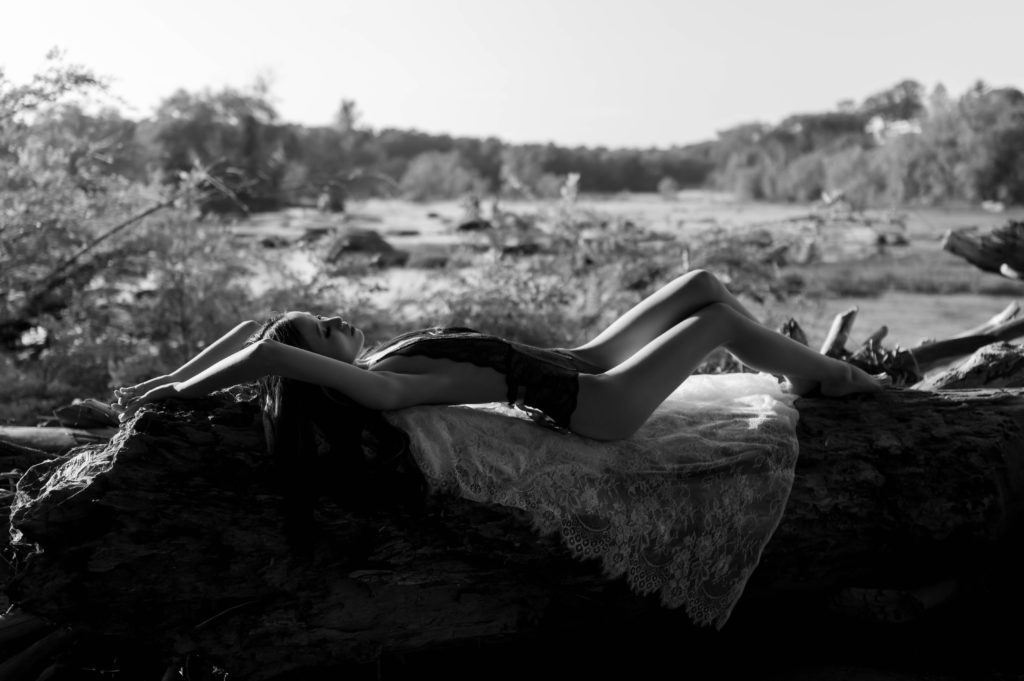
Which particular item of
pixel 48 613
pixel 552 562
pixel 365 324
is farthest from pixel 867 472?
pixel 365 324

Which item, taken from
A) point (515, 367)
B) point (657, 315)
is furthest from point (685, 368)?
point (515, 367)

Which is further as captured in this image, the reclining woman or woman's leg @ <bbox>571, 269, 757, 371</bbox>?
woman's leg @ <bbox>571, 269, 757, 371</bbox>

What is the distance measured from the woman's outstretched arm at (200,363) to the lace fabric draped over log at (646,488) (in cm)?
79

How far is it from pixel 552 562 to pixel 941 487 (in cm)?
161

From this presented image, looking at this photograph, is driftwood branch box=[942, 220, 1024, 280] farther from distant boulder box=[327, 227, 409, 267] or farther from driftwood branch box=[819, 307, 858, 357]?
distant boulder box=[327, 227, 409, 267]

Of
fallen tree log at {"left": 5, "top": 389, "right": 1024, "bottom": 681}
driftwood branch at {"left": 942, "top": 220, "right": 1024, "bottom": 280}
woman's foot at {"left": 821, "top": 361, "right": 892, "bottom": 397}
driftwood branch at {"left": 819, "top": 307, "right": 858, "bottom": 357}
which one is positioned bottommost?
fallen tree log at {"left": 5, "top": 389, "right": 1024, "bottom": 681}

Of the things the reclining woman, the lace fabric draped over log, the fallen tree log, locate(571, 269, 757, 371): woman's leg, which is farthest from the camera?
locate(571, 269, 757, 371): woman's leg

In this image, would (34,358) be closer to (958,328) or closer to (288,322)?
(288,322)

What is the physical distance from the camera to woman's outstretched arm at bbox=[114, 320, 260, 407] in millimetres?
3404

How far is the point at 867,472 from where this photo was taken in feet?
11.6

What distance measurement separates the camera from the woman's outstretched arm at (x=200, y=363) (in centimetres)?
340

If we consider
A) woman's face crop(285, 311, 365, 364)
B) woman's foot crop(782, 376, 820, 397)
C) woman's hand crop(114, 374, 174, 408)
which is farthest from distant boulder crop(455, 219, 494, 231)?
woman's hand crop(114, 374, 174, 408)

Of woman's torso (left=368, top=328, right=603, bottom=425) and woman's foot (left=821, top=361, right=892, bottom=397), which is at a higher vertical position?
woman's torso (left=368, top=328, right=603, bottom=425)

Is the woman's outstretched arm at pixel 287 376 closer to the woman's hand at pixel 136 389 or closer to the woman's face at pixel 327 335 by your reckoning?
the woman's hand at pixel 136 389
